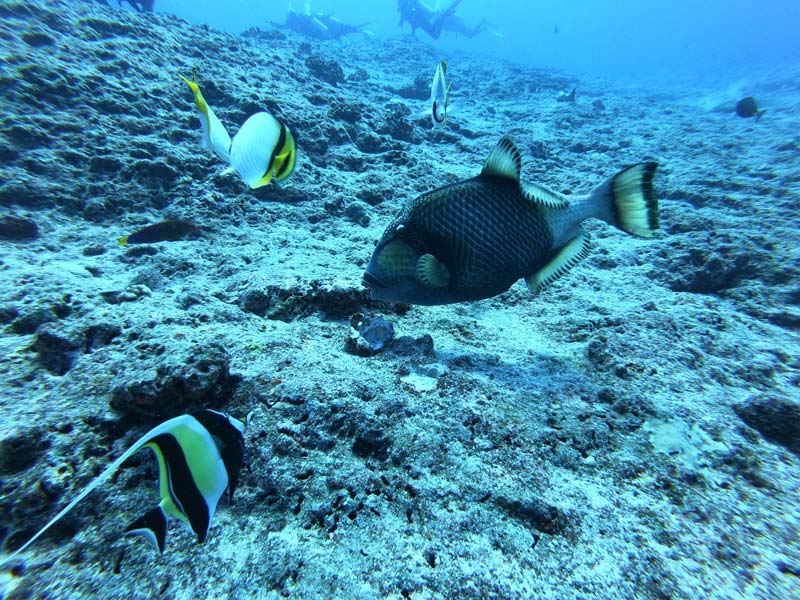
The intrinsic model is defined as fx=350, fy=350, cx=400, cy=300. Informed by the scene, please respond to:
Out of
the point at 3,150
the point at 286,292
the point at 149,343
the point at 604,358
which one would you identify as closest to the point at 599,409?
the point at 604,358

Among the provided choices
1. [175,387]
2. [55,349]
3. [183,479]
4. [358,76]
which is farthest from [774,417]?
[358,76]

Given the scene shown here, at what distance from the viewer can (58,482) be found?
1636 millimetres

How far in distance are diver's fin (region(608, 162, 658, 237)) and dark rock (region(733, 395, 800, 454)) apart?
45.9 inches

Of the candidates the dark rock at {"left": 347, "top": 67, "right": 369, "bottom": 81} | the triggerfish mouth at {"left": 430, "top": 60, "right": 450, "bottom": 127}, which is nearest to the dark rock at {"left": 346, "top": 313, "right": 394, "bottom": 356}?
the triggerfish mouth at {"left": 430, "top": 60, "right": 450, "bottom": 127}

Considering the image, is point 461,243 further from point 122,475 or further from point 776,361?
point 776,361

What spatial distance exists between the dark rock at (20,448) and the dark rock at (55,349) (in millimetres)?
556

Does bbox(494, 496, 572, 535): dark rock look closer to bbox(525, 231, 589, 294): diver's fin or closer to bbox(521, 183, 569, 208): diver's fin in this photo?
bbox(525, 231, 589, 294): diver's fin

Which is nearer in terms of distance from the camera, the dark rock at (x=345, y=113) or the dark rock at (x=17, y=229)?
the dark rock at (x=17, y=229)

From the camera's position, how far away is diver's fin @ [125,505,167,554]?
1.15 metres

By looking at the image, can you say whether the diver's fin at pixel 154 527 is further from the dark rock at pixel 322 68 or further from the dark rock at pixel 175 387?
the dark rock at pixel 322 68

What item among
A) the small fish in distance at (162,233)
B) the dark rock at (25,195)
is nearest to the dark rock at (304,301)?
the small fish in distance at (162,233)

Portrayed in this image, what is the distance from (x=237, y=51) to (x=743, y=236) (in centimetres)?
1084

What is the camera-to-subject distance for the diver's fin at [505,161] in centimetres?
193

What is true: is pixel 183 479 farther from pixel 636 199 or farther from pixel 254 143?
pixel 636 199
